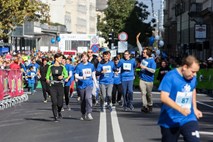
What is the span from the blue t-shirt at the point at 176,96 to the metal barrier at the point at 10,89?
1678 centimetres

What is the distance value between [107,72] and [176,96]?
12698mm

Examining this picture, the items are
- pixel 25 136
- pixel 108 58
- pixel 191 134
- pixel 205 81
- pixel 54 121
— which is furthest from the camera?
pixel 205 81

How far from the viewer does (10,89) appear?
2870 cm

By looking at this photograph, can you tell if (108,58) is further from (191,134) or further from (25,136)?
(191,134)

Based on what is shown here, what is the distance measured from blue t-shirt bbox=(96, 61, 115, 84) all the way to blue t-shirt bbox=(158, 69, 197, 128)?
41.3 feet

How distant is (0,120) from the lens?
20.5 m

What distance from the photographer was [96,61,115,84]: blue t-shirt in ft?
73.2

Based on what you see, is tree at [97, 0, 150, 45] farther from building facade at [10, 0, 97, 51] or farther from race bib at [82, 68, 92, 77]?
race bib at [82, 68, 92, 77]

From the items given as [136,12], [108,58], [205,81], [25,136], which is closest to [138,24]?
[136,12]

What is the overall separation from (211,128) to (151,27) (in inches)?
3485

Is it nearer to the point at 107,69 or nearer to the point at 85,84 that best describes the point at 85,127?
the point at 85,84

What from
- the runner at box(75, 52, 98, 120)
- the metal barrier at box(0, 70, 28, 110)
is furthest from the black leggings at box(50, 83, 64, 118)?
the metal barrier at box(0, 70, 28, 110)

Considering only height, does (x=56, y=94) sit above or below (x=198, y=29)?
below

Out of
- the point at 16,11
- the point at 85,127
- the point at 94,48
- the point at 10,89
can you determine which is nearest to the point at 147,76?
the point at 85,127
